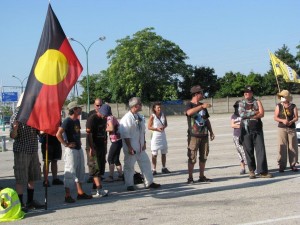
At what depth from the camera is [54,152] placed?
1078 cm

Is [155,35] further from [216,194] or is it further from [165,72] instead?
[216,194]

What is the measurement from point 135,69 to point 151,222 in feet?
237

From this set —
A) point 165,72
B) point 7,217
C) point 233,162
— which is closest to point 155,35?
point 165,72

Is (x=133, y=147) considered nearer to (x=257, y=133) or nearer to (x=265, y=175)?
(x=257, y=133)

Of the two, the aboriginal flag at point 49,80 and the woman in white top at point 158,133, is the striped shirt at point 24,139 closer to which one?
the aboriginal flag at point 49,80

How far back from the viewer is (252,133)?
10258 millimetres

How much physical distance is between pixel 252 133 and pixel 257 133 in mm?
104

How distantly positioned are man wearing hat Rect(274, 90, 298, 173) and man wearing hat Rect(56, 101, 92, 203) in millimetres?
4648

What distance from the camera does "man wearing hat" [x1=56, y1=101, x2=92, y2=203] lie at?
332 inches

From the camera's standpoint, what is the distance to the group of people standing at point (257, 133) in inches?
400

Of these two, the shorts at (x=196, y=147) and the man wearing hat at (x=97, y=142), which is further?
the shorts at (x=196, y=147)

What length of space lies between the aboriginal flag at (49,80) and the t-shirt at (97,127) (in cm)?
175

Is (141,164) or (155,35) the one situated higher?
(155,35)

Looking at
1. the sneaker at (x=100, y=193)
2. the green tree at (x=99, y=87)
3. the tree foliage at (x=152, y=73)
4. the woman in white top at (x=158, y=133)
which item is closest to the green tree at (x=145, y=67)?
the tree foliage at (x=152, y=73)
